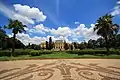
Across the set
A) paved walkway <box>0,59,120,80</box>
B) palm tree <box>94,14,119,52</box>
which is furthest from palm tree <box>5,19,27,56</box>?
paved walkway <box>0,59,120,80</box>

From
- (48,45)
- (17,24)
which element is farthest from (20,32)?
(48,45)

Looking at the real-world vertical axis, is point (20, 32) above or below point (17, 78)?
above

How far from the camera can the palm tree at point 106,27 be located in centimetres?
3759

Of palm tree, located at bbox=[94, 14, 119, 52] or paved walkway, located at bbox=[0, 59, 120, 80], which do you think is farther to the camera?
palm tree, located at bbox=[94, 14, 119, 52]

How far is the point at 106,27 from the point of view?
3772cm

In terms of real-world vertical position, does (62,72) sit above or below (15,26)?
below

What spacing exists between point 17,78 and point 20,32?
3438cm

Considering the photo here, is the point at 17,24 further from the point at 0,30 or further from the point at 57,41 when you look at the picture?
the point at 57,41

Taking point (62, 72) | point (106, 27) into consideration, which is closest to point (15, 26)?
point (106, 27)

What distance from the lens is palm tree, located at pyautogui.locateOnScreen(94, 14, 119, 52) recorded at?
3759 centimetres

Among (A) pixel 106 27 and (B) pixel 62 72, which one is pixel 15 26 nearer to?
(A) pixel 106 27

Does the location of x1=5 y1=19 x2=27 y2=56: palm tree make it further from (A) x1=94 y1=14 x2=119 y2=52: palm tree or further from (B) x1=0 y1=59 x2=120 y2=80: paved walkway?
(B) x1=0 y1=59 x2=120 y2=80: paved walkway

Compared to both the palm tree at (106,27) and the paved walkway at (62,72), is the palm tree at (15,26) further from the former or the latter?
the paved walkway at (62,72)

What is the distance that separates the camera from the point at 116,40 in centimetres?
7788
